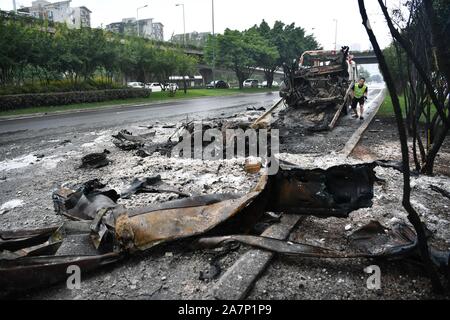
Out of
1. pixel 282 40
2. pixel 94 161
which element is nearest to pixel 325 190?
pixel 94 161

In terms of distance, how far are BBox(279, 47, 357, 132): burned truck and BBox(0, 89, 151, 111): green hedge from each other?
15.0 m

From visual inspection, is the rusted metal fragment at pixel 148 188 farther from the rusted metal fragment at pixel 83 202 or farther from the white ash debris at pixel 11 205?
the white ash debris at pixel 11 205

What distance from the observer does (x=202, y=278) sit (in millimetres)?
2799

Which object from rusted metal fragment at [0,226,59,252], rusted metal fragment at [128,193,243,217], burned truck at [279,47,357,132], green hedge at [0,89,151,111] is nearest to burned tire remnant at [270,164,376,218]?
rusted metal fragment at [128,193,243,217]

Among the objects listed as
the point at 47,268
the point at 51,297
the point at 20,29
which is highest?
the point at 20,29

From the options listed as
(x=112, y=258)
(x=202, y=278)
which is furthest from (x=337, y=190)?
(x=112, y=258)

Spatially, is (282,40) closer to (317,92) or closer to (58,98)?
(58,98)

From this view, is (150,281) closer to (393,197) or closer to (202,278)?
(202,278)

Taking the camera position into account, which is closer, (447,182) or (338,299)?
(338,299)

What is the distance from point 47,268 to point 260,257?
1736 mm

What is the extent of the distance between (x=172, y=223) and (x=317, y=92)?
33.3 feet

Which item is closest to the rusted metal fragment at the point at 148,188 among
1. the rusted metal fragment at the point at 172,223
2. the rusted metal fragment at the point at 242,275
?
the rusted metal fragment at the point at 172,223

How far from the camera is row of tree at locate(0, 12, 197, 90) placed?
62.5 feet

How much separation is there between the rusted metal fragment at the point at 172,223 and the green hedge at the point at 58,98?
1885 cm
